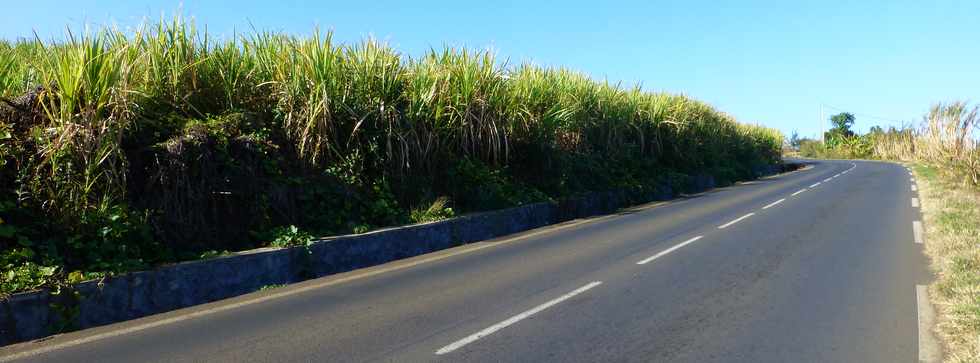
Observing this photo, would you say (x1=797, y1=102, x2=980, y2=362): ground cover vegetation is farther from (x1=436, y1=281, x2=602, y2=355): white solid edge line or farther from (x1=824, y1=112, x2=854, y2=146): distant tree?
(x1=824, y1=112, x2=854, y2=146): distant tree

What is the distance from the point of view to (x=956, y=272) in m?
7.21

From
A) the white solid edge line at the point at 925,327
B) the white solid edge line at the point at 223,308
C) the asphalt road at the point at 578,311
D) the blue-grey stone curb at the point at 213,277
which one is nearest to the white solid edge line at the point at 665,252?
the asphalt road at the point at 578,311

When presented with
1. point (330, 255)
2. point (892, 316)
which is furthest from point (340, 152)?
point (892, 316)

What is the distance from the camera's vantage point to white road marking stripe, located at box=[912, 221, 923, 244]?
1051cm

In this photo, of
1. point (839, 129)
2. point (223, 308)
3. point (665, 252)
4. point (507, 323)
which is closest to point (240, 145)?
point (223, 308)

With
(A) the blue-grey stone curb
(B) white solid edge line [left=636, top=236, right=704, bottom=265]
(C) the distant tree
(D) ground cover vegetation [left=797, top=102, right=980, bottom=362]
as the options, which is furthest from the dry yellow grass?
(C) the distant tree

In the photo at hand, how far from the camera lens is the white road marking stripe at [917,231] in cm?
1051

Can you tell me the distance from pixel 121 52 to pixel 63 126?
3.85ft

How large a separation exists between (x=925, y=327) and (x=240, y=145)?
7.89 meters

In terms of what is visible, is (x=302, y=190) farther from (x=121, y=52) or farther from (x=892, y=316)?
(x=892, y=316)

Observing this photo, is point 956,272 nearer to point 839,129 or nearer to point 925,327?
point 925,327

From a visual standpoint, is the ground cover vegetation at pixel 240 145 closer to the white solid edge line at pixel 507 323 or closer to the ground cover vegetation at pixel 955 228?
the white solid edge line at pixel 507 323

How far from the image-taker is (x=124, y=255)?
263 inches

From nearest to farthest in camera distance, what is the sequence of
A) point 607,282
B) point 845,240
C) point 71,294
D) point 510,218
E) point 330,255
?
point 71,294
point 607,282
point 330,255
point 845,240
point 510,218
